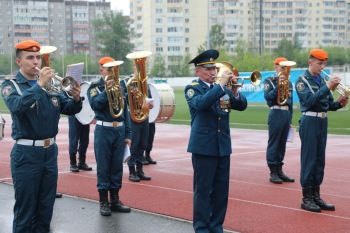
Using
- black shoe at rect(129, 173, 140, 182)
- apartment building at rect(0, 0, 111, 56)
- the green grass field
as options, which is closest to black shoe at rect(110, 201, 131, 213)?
black shoe at rect(129, 173, 140, 182)

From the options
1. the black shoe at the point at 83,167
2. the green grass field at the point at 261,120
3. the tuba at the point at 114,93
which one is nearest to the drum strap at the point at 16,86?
the tuba at the point at 114,93

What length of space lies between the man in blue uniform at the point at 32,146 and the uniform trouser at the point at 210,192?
5.08 feet

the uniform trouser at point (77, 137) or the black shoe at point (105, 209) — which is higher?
the uniform trouser at point (77, 137)

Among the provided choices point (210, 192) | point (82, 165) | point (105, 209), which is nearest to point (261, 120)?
point (82, 165)

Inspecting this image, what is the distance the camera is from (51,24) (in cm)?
12619

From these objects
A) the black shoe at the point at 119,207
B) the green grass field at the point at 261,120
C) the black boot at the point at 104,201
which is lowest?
the green grass field at the point at 261,120

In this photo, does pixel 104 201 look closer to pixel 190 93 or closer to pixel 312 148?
pixel 190 93

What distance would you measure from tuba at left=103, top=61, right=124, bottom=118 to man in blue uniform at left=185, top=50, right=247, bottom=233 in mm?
1765

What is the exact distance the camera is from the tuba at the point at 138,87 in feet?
27.2

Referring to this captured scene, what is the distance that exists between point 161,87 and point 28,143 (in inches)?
336

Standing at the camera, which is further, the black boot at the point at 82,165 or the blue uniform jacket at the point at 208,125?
the black boot at the point at 82,165

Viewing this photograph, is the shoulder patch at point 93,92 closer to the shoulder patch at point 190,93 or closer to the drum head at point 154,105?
the shoulder patch at point 190,93

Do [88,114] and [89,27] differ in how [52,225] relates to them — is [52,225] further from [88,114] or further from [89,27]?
[89,27]

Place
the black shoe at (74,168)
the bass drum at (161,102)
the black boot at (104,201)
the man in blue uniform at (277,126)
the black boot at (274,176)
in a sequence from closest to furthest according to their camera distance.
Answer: the black boot at (104,201)
the black boot at (274,176)
the man in blue uniform at (277,126)
the black shoe at (74,168)
the bass drum at (161,102)
